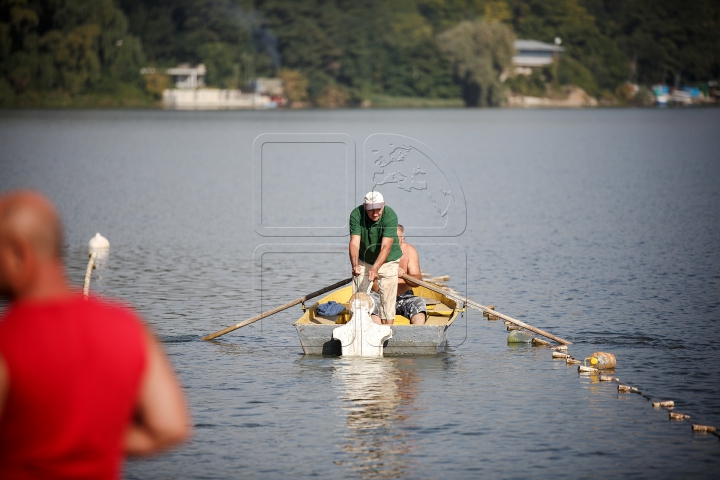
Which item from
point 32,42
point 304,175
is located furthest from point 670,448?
point 32,42

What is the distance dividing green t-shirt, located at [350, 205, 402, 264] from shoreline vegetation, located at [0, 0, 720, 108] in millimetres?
114313

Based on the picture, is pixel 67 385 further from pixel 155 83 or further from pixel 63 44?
pixel 155 83

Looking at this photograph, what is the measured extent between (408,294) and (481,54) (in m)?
129

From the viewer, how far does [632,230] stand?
104ft

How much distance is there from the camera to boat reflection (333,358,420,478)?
33.8 ft

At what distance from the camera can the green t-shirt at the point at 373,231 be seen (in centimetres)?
1401

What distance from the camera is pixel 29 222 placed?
3559 mm

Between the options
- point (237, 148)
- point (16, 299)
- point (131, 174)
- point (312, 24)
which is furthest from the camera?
point (312, 24)

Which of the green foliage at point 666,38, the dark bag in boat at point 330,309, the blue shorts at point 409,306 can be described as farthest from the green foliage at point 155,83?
the blue shorts at point 409,306

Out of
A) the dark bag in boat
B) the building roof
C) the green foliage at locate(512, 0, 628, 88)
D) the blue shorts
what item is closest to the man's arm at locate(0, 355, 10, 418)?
the blue shorts

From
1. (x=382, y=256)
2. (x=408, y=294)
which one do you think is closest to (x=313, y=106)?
(x=408, y=294)

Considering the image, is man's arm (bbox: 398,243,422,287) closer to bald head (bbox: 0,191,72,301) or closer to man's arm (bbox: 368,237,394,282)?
man's arm (bbox: 368,237,394,282)

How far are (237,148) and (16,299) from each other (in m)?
70.4

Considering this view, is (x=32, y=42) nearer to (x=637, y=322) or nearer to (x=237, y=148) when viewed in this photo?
(x=237, y=148)
